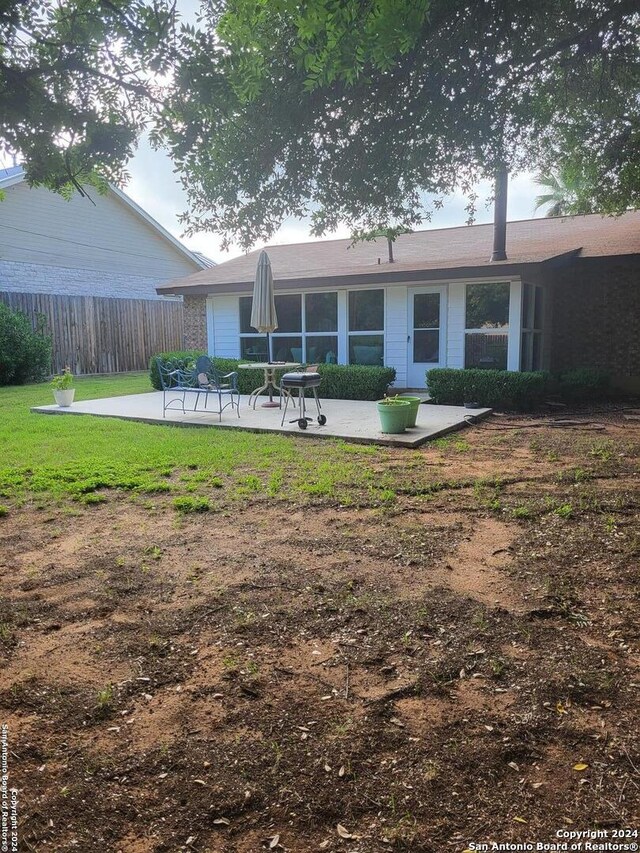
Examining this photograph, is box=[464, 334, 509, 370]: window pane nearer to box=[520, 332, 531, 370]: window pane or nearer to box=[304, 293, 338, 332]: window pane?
box=[520, 332, 531, 370]: window pane

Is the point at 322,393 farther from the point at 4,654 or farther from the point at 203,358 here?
the point at 4,654

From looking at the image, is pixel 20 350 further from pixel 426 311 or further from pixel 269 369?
pixel 426 311

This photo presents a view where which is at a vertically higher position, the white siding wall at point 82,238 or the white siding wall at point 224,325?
the white siding wall at point 82,238

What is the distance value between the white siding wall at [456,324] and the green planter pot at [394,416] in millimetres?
4795

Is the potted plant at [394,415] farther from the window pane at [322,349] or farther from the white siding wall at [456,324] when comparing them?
the window pane at [322,349]

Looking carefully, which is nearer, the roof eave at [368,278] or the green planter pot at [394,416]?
the green planter pot at [394,416]

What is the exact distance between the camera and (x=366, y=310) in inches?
541

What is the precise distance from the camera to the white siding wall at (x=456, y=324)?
1255 cm

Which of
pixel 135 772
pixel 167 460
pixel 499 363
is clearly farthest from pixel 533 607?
pixel 499 363

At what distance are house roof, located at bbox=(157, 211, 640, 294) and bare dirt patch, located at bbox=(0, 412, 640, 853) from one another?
852 centimetres

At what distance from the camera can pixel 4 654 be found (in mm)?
2854

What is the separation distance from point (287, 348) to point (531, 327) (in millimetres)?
5662

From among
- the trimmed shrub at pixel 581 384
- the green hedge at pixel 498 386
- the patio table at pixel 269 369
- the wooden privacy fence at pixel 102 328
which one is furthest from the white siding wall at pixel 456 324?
the wooden privacy fence at pixel 102 328

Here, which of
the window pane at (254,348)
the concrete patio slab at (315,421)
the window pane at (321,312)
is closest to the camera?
the concrete patio slab at (315,421)
